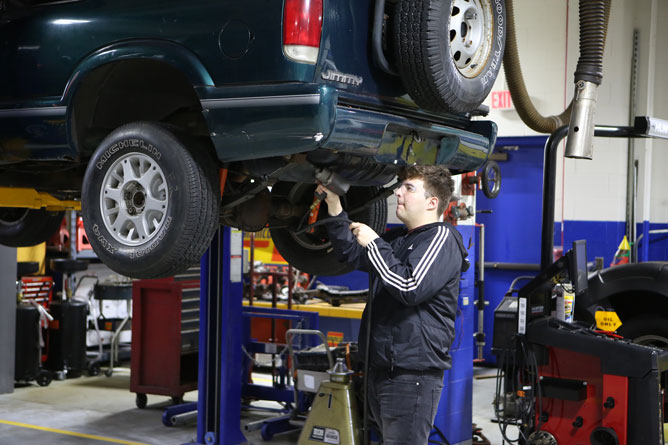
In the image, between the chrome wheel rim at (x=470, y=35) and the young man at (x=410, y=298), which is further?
the young man at (x=410, y=298)

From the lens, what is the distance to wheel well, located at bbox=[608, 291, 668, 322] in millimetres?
5500

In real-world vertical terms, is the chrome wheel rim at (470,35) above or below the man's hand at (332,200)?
above

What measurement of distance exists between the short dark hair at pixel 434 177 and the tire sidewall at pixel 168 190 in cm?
96

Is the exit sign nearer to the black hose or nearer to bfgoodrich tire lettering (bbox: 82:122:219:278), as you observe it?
the black hose

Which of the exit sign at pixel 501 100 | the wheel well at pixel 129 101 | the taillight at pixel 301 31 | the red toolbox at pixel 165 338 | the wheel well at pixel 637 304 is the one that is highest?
the exit sign at pixel 501 100

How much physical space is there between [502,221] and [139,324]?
4.39 meters

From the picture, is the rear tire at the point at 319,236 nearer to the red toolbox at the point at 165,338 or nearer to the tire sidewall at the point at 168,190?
the tire sidewall at the point at 168,190

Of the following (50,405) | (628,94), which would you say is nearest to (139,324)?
(50,405)

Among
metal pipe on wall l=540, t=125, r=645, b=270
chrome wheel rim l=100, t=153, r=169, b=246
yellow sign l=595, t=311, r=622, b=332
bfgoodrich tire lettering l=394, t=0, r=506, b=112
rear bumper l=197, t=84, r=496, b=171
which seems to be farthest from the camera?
yellow sign l=595, t=311, r=622, b=332

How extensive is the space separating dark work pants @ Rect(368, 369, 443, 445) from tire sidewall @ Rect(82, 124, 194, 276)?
1078 millimetres

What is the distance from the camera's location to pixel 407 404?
3344 mm

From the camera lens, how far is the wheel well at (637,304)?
5.50 metres

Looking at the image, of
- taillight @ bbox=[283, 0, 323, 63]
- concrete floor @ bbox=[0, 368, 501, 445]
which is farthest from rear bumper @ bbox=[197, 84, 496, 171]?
concrete floor @ bbox=[0, 368, 501, 445]

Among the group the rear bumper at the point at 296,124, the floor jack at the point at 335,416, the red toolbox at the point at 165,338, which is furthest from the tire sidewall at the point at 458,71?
the red toolbox at the point at 165,338
